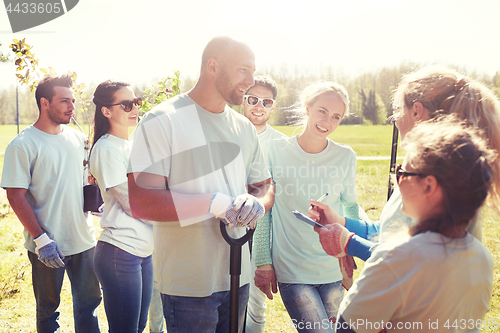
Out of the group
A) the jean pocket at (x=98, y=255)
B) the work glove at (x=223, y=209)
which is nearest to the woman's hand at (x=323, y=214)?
the work glove at (x=223, y=209)

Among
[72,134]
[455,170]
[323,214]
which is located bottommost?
[323,214]

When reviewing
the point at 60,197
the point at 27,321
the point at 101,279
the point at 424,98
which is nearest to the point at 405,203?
the point at 424,98

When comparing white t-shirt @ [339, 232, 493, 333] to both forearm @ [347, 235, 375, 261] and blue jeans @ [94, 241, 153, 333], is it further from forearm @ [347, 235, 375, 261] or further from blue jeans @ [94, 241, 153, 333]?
blue jeans @ [94, 241, 153, 333]

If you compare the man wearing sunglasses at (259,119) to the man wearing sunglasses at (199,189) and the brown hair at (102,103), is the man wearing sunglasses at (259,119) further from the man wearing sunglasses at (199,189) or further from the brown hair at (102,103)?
the brown hair at (102,103)

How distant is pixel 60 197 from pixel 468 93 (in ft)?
9.70

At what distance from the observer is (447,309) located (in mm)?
1207

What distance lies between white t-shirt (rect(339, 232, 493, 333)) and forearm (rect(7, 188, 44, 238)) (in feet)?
8.41

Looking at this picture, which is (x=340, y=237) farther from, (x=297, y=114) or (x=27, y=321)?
(x=27, y=321)

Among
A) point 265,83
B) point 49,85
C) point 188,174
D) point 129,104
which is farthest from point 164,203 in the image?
point 265,83

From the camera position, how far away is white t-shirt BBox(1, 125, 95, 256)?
287cm

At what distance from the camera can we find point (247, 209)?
1776 millimetres

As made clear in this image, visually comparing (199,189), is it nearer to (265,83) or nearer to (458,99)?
(458,99)

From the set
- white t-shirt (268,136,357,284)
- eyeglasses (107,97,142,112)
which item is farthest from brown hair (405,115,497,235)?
eyeglasses (107,97,142,112)

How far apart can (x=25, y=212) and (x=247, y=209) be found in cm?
204
